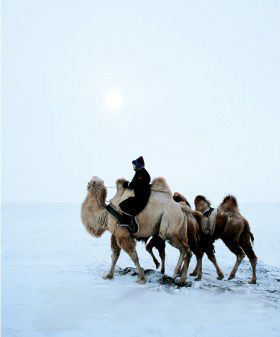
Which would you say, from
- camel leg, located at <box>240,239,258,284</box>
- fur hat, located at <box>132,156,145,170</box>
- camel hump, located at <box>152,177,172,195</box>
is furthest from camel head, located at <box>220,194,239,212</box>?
fur hat, located at <box>132,156,145,170</box>

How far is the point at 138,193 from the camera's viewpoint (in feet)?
25.7

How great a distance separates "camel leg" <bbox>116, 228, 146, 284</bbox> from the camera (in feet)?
25.6

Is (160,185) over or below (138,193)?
over

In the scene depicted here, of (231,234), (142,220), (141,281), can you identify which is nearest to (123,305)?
(141,281)

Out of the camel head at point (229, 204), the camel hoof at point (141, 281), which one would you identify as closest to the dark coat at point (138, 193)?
the camel hoof at point (141, 281)

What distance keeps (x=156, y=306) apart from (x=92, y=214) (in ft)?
8.74

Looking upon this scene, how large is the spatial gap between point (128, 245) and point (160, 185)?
1.38 m

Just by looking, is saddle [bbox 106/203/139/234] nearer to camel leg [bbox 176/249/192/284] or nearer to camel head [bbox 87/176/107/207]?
camel head [bbox 87/176/107/207]

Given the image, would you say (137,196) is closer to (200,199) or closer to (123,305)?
(123,305)

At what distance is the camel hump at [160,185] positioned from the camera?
8.27 meters

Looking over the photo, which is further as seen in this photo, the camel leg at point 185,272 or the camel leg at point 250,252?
the camel leg at point 250,252

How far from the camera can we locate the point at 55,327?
17.3 ft

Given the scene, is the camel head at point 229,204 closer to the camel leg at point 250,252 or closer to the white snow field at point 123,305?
the camel leg at point 250,252

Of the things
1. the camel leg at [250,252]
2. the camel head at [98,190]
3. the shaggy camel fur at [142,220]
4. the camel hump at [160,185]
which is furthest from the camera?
the camel leg at [250,252]
